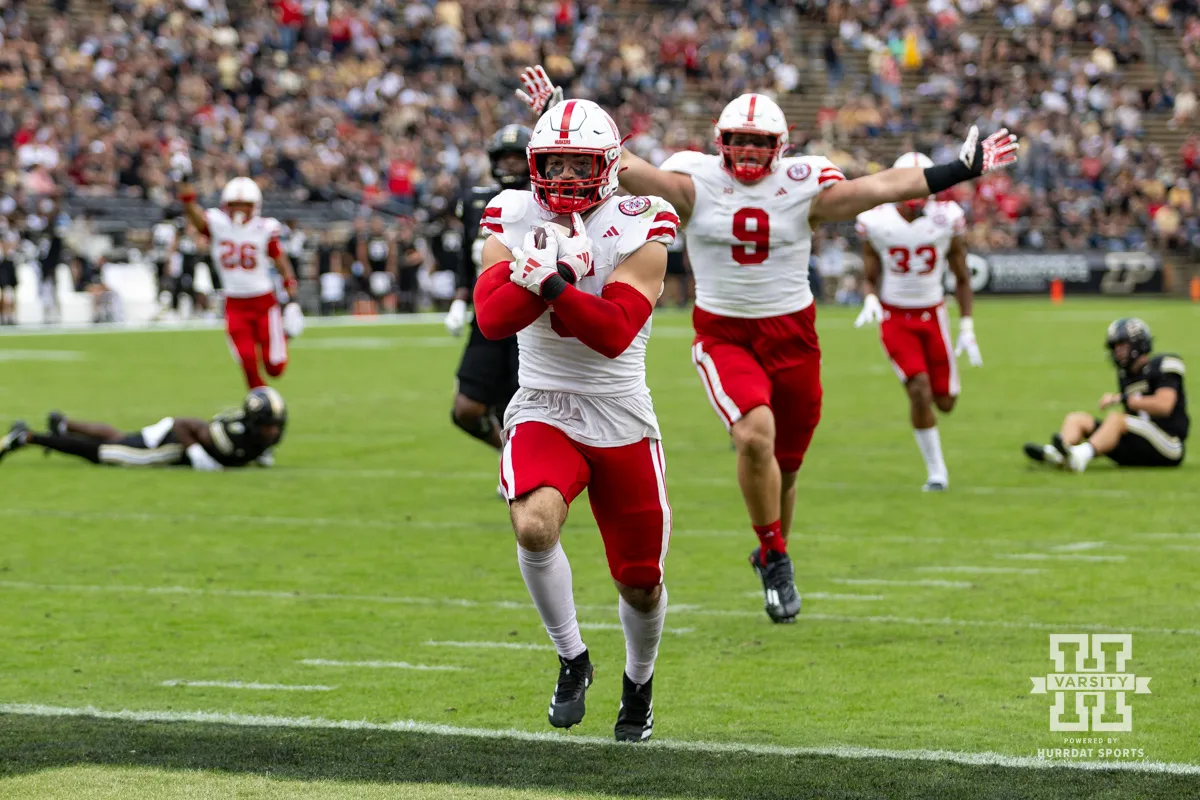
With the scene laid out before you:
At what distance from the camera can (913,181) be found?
712 cm

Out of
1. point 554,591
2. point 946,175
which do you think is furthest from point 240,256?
point 554,591

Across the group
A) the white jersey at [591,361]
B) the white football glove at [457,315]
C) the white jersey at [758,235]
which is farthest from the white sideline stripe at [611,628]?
the white football glove at [457,315]

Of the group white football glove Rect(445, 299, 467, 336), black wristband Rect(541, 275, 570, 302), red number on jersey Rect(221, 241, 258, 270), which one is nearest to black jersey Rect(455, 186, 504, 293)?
white football glove Rect(445, 299, 467, 336)

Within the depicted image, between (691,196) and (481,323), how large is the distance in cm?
293

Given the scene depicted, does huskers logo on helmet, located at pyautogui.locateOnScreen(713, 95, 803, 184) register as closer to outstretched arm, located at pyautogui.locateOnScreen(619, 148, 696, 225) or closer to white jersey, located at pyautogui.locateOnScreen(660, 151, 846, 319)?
white jersey, located at pyautogui.locateOnScreen(660, 151, 846, 319)

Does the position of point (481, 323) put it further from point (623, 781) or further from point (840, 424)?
point (840, 424)

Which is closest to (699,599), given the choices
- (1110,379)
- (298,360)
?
(1110,379)

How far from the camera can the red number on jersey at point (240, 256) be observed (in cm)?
1391

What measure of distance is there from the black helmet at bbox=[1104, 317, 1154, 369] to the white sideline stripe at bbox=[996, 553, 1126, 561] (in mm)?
3419

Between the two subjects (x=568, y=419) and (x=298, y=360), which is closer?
(x=568, y=419)

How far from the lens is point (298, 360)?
21.4m

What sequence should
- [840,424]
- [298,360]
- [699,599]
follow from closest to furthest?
[699,599] < [840,424] < [298,360]

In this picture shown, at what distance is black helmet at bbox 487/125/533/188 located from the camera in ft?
28.7

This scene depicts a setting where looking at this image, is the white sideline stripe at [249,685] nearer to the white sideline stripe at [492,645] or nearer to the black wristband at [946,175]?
the white sideline stripe at [492,645]
